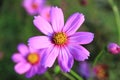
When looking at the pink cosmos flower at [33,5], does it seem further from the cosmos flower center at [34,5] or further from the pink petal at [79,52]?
the pink petal at [79,52]

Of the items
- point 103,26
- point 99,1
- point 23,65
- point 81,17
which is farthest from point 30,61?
point 99,1

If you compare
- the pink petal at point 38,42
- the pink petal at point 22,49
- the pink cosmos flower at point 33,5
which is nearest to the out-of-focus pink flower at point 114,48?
the pink petal at point 38,42

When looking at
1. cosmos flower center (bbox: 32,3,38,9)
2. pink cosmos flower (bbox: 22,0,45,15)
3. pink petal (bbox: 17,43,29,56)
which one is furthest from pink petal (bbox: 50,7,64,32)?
cosmos flower center (bbox: 32,3,38,9)

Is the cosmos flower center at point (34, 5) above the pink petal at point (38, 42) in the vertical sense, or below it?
below

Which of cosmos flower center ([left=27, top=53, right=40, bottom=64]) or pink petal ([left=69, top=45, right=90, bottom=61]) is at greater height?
pink petal ([left=69, top=45, right=90, bottom=61])

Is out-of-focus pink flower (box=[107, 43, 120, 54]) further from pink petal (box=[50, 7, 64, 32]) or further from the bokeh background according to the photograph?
the bokeh background

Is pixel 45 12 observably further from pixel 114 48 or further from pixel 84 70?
Answer: pixel 114 48

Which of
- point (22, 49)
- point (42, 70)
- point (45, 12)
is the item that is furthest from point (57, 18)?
Answer: point (45, 12)
